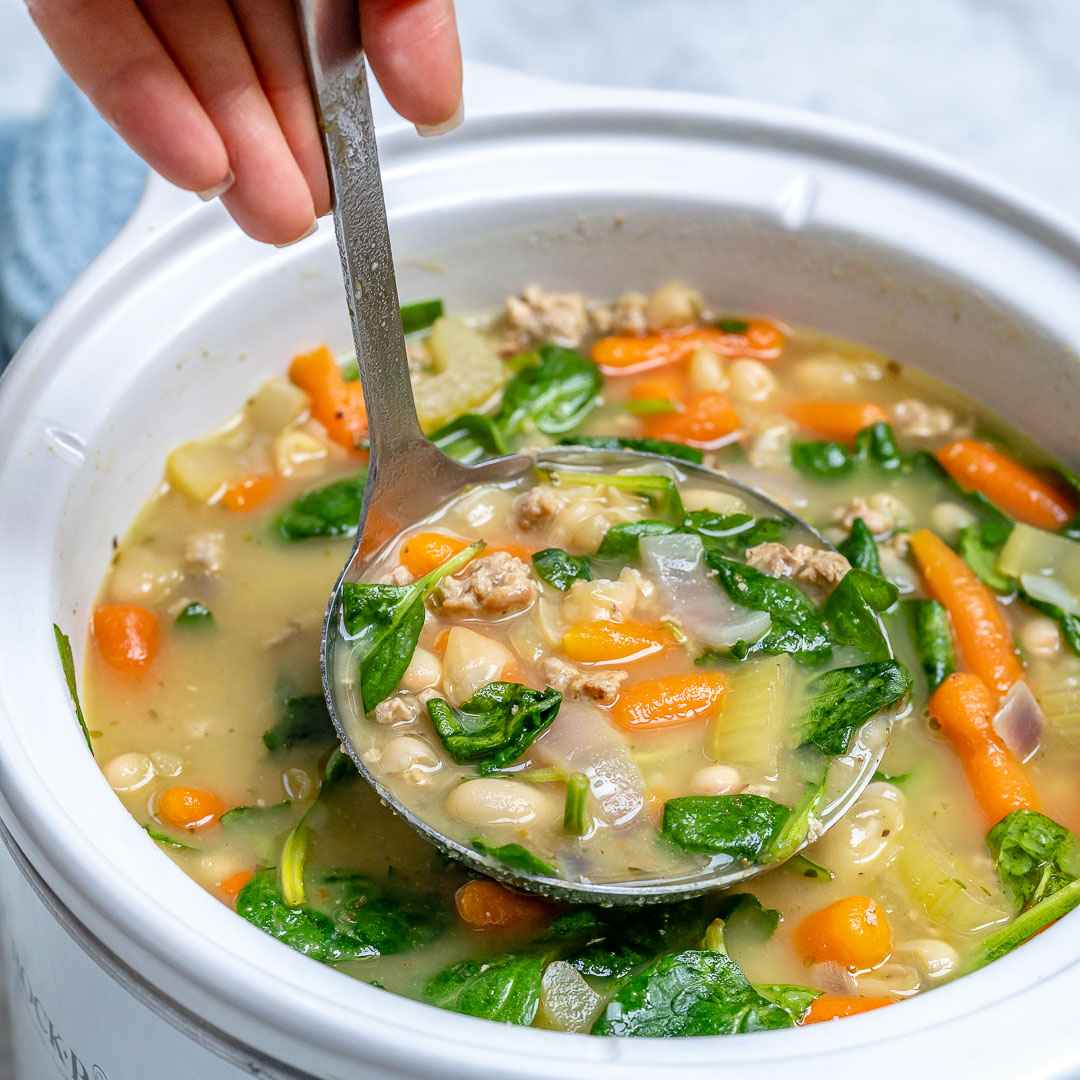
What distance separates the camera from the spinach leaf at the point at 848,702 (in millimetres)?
2111

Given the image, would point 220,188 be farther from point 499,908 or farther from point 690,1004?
point 690,1004

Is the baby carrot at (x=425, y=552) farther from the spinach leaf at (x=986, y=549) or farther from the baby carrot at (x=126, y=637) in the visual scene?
the spinach leaf at (x=986, y=549)

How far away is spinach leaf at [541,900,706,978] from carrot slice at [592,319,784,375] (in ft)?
4.65

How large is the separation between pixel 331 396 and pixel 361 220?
32.4 inches

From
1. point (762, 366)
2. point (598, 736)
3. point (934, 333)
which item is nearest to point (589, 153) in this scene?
point (762, 366)

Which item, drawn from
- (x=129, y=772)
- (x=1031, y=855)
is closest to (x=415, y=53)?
(x=129, y=772)

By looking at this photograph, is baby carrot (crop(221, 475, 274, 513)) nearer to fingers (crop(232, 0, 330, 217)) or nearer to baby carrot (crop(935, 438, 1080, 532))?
fingers (crop(232, 0, 330, 217))

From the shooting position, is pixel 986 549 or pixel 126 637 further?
pixel 986 549

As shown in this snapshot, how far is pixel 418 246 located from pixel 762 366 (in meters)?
0.86

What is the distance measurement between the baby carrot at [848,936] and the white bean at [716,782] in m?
0.26

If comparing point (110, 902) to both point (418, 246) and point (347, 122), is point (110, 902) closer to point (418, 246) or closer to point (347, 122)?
point (347, 122)

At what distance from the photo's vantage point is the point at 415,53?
6.73 feet

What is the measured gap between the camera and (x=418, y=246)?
2979 mm

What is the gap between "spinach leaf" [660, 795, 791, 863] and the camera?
1954 millimetres
